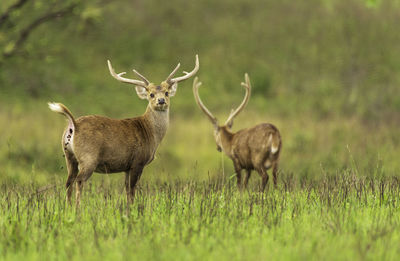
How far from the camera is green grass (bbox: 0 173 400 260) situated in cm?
446

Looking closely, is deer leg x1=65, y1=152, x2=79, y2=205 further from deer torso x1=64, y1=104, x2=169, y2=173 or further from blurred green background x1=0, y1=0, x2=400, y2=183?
blurred green background x1=0, y1=0, x2=400, y2=183

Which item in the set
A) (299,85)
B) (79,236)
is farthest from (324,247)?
(299,85)

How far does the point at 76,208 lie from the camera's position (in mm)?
6055

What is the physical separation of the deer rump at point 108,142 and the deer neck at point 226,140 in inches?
87.1

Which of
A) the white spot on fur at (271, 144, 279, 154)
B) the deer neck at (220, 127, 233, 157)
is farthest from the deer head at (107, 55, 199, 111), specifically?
the deer neck at (220, 127, 233, 157)

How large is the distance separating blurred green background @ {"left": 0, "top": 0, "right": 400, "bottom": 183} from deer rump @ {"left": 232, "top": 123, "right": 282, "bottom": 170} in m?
3.98

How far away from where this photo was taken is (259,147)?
8586 mm

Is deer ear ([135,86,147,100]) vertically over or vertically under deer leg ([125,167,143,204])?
over

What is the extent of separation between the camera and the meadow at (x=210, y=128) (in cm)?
490

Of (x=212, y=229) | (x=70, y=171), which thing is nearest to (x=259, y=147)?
(x=70, y=171)

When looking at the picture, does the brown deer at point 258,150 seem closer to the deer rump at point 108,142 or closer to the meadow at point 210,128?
the meadow at point 210,128

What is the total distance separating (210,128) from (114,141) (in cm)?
956

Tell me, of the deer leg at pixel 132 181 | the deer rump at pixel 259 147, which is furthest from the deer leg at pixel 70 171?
the deer rump at pixel 259 147

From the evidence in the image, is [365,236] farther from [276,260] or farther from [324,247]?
[276,260]
